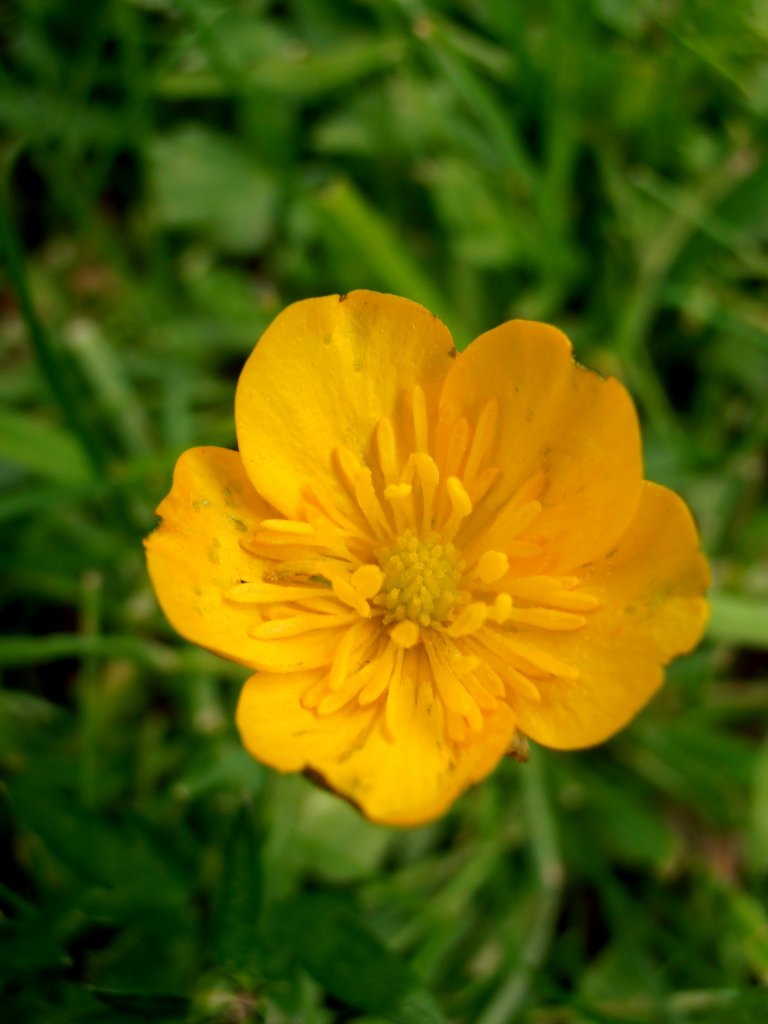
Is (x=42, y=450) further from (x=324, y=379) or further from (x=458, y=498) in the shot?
(x=458, y=498)

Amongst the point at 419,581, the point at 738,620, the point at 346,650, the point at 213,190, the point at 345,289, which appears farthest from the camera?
the point at 213,190

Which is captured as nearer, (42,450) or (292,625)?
(292,625)

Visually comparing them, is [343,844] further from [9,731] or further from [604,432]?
[604,432]

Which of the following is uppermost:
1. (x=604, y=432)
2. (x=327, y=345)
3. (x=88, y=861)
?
(x=604, y=432)

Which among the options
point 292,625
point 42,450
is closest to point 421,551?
point 292,625

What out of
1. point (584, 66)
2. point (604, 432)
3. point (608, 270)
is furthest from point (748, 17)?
point (604, 432)

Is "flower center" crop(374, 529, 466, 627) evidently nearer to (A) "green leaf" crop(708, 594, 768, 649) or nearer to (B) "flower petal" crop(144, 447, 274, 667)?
(B) "flower petal" crop(144, 447, 274, 667)

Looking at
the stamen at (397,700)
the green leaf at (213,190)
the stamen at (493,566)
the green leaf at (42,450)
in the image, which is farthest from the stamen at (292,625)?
the green leaf at (213,190)
